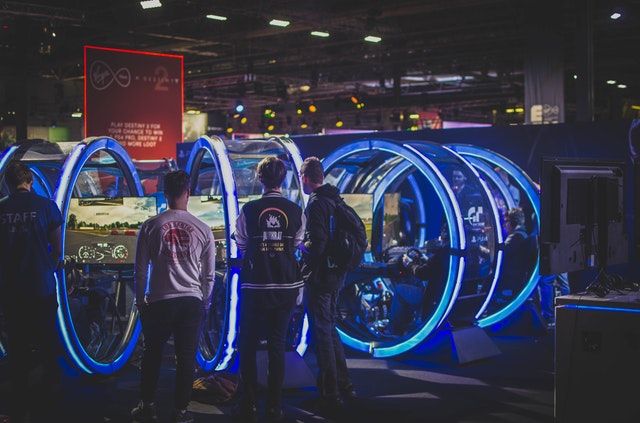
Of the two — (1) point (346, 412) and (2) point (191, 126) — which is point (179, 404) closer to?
(1) point (346, 412)

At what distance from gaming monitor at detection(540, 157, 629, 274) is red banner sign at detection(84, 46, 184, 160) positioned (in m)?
9.26

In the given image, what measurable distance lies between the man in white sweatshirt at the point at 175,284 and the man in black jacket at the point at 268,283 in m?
0.29

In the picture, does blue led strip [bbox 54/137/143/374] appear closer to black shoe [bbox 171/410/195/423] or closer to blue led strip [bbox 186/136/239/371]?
blue led strip [bbox 186/136/239/371]

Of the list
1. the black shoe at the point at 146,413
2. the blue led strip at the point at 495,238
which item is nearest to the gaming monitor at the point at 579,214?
the black shoe at the point at 146,413

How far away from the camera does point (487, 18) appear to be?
17.1 m

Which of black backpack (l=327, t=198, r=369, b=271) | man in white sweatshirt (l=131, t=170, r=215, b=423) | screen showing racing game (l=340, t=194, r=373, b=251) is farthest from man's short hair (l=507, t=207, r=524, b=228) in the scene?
man in white sweatshirt (l=131, t=170, r=215, b=423)

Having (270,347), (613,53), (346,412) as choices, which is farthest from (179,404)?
(613,53)

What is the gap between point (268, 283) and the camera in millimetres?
5262

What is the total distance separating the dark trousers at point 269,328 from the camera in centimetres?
526

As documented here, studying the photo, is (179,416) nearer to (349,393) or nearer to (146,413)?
(146,413)

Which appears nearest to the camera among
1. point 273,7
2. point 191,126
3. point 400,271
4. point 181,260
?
point 181,260

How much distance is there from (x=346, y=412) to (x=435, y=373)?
1.61m

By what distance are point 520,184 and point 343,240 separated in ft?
13.3

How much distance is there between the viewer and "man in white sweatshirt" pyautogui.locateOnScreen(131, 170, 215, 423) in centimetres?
503
